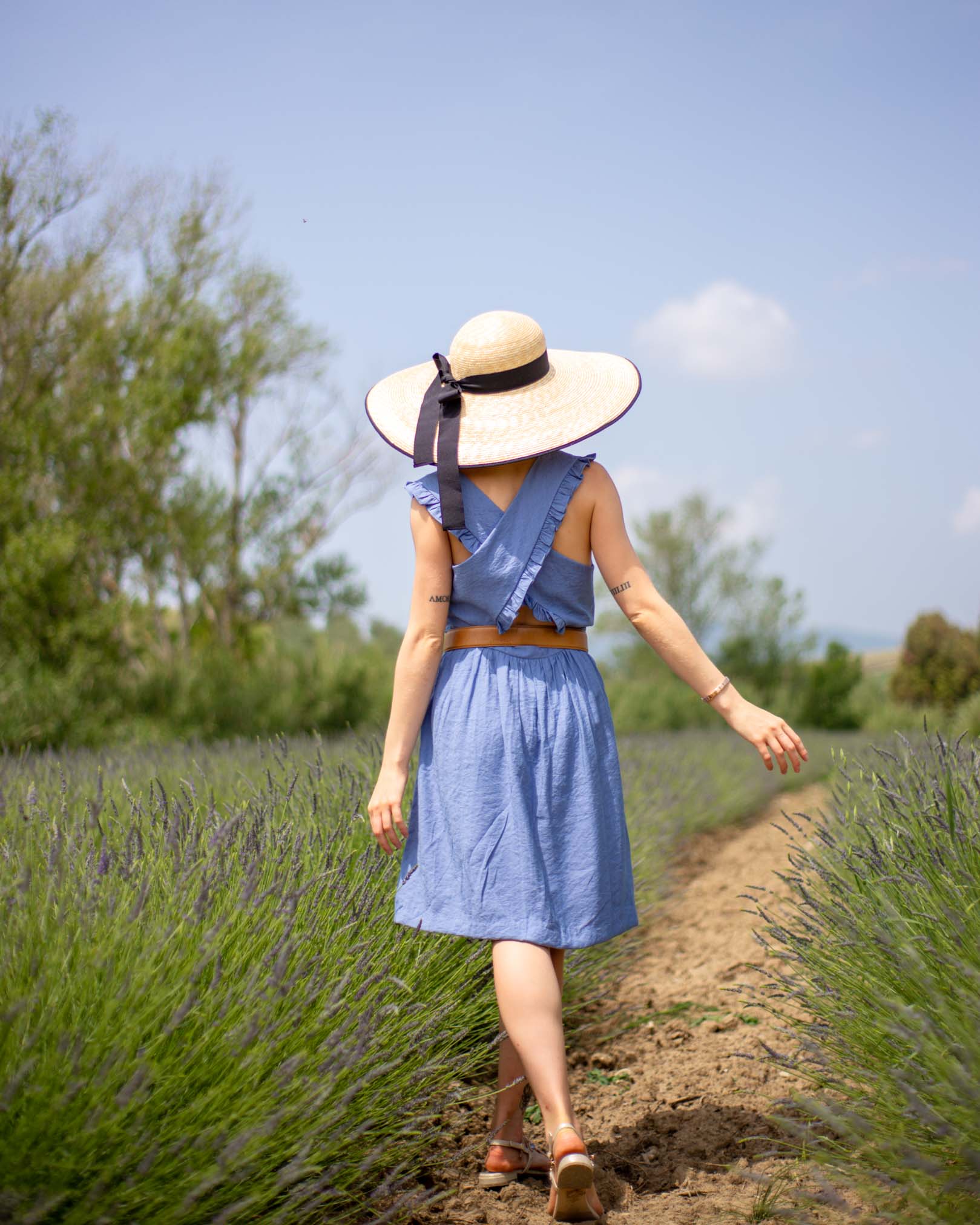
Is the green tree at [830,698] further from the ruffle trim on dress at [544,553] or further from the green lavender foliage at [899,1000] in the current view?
the ruffle trim on dress at [544,553]

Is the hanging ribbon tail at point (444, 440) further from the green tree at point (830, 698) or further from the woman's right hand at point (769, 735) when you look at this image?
the green tree at point (830, 698)

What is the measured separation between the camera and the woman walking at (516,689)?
2.23 m

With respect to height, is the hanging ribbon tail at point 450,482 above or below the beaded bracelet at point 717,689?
above

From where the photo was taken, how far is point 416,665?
2.35 metres

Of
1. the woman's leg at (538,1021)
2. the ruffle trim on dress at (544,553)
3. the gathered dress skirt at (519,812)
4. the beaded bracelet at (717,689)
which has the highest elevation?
the ruffle trim on dress at (544,553)

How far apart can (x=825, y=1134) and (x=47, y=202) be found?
37.9 ft

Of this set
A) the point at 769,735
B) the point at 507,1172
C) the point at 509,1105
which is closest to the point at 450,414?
the point at 769,735

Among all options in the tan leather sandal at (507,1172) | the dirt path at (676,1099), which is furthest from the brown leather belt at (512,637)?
the tan leather sandal at (507,1172)

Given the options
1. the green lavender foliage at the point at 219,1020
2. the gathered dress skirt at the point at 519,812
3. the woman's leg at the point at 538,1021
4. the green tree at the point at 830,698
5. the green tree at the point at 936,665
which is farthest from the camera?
the green tree at the point at 936,665

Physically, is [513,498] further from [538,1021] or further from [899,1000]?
[899,1000]

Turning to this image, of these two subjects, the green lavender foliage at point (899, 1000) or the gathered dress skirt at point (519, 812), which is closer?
the green lavender foliage at point (899, 1000)

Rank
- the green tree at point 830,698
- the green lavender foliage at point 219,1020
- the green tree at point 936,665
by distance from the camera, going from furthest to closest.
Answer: the green tree at point 936,665, the green tree at point 830,698, the green lavender foliage at point 219,1020

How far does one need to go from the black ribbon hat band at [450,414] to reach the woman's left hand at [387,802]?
56cm

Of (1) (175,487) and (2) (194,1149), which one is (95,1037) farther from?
(1) (175,487)
